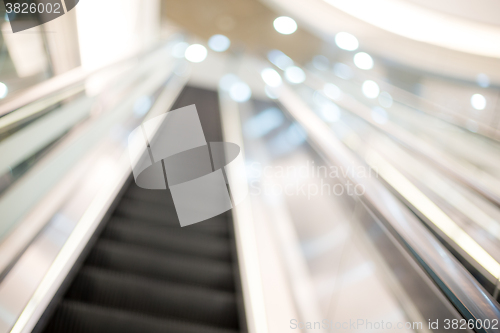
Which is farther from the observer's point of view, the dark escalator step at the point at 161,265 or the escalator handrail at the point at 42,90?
the dark escalator step at the point at 161,265

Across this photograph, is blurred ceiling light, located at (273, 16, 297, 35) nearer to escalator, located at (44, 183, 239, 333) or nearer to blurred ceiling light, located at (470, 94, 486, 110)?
blurred ceiling light, located at (470, 94, 486, 110)

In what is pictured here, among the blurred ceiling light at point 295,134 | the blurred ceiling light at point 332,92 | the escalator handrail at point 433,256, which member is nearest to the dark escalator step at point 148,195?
the blurred ceiling light at point 295,134

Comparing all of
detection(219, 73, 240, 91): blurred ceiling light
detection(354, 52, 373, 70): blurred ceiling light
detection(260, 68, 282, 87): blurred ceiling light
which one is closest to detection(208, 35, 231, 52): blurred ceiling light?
detection(219, 73, 240, 91): blurred ceiling light

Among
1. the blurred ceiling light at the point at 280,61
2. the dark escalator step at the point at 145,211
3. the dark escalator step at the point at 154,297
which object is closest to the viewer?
the dark escalator step at the point at 154,297

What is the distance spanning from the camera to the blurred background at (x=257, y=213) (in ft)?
4.90

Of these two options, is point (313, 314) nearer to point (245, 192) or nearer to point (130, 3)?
point (245, 192)

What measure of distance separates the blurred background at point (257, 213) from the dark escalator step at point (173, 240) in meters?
0.01

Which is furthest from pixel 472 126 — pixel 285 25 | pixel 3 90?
pixel 285 25

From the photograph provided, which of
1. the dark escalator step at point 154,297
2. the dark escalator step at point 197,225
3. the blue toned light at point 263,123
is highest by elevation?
the blue toned light at point 263,123

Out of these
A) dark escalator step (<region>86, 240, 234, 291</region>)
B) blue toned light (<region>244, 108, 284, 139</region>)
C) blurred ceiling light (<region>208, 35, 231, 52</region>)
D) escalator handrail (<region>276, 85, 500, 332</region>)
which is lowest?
escalator handrail (<region>276, 85, 500, 332</region>)

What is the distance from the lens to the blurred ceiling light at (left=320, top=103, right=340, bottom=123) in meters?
3.30

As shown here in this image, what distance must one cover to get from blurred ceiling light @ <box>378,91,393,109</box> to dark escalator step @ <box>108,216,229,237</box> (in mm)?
1847

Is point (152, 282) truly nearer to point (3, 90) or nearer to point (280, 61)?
point (3, 90)

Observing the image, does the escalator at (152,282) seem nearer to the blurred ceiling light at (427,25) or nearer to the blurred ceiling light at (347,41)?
the blurred ceiling light at (427,25)
